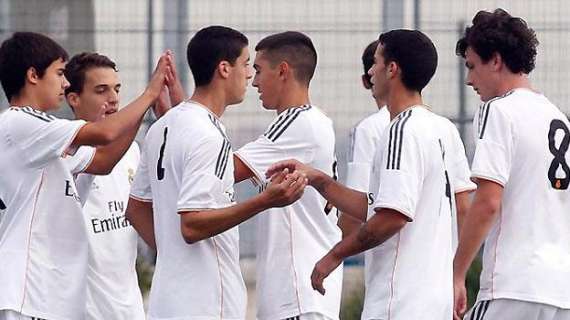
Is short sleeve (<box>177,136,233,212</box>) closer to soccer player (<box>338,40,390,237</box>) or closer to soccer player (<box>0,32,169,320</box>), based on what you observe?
soccer player (<box>0,32,169,320</box>)

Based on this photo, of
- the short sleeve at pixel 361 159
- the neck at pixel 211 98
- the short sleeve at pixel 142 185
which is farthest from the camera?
the short sleeve at pixel 361 159

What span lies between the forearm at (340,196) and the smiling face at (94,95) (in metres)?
1.78

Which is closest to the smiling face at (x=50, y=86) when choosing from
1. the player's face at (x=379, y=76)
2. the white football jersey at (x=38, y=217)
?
the white football jersey at (x=38, y=217)

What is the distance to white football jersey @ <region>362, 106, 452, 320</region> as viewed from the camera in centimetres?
752

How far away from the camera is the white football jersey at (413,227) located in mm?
7516

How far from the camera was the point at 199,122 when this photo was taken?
7.85 meters

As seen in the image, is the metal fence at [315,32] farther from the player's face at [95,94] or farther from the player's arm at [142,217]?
the player's arm at [142,217]

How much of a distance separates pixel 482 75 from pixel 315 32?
5754 mm

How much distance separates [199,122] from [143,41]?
563 centimetres

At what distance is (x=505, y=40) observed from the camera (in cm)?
771

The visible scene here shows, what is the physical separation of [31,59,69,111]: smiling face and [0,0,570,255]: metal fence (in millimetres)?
5221

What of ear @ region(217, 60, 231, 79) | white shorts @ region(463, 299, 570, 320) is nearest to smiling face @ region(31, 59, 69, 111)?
ear @ region(217, 60, 231, 79)

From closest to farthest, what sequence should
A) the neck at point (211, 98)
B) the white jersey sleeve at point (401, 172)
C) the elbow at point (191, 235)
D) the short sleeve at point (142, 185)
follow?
the white jersey sleeve at point (401, 172)
the elbow at point (191, 235)
the neck at point (211, 98)
the short sleeve at point (142, 185)

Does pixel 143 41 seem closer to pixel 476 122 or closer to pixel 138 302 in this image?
pixel 138 302
